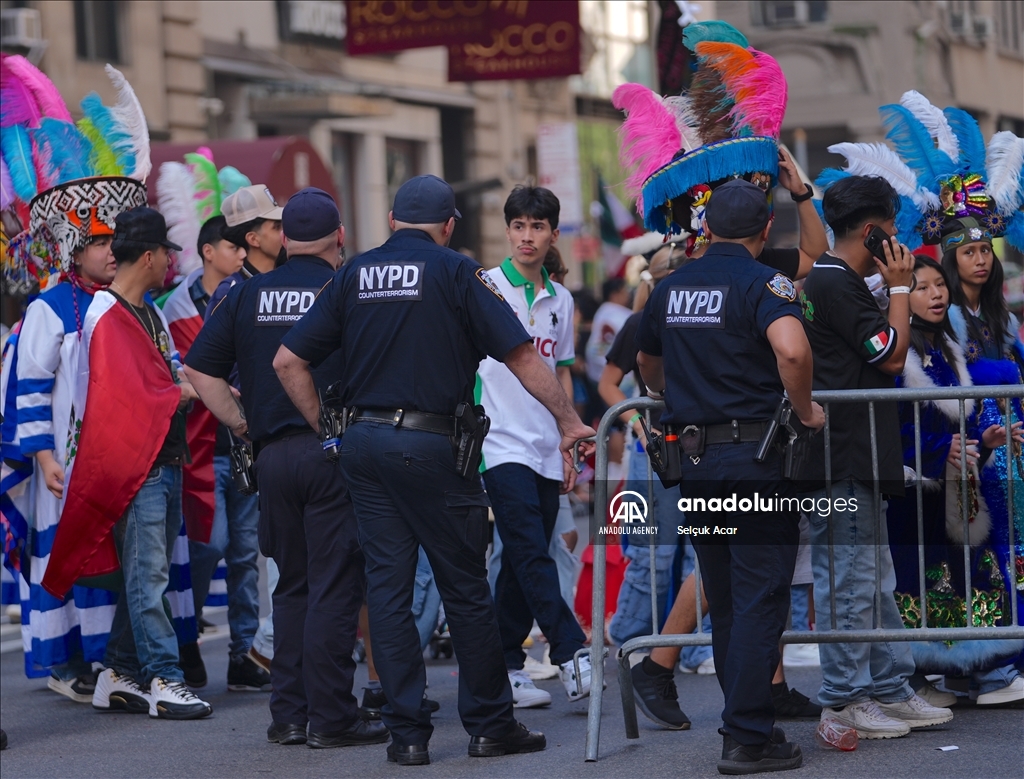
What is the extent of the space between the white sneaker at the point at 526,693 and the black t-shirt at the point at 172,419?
1746 mm

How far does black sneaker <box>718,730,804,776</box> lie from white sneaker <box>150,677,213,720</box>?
98.8 inches

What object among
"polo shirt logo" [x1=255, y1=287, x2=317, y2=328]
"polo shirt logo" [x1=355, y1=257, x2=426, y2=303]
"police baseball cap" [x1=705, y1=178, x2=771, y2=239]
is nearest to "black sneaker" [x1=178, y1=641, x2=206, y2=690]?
"polo shirt logo" [x1=255, y1=287, x2=317, y2=328]

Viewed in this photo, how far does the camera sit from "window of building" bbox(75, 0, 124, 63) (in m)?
19.1

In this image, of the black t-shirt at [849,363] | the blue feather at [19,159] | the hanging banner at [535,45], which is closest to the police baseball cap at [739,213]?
the black t-shirt at [849,363]

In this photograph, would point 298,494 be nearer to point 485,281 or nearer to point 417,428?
point 417,428

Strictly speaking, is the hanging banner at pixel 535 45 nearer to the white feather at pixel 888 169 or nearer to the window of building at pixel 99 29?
A: the window of building at pixel 99 29

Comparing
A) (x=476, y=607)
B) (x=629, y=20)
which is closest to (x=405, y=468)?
(x=476, y=607)

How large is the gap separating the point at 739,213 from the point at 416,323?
119 centimetres

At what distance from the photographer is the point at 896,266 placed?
5.89m

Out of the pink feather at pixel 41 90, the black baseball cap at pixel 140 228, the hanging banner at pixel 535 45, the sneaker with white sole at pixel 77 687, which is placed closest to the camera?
the black baseball cap at pixel 140 228

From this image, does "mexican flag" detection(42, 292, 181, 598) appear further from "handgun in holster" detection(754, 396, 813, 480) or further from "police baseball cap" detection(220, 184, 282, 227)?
"handgun in holster" detection(754, 396, 813, 480)

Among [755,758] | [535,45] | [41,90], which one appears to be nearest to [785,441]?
[755,758]

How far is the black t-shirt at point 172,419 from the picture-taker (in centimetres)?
715

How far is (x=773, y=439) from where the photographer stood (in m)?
5.45
